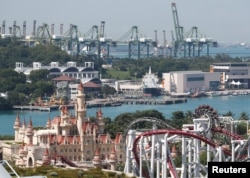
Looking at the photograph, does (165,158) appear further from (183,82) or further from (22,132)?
(183,82)

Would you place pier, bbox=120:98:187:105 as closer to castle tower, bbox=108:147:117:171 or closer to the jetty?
the jetty

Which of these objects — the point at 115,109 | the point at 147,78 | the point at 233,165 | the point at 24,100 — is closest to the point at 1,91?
Answer: the point at 24,100

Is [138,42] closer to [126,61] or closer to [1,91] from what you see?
[126,61]

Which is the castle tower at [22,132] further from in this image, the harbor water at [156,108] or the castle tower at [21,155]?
the harbor water at [156,108]

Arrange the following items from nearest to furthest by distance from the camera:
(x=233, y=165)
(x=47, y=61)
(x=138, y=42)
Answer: (x=233, y=165) → (x=47, y=61) → (x=138, y=42)

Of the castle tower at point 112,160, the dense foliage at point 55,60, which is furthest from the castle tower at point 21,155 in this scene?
the dense foliage at point 55,60

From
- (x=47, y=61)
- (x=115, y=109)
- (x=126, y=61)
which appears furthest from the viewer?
(x=126, y=61)

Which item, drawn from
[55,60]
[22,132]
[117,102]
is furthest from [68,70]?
[22,132]
